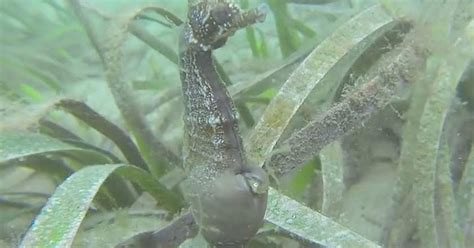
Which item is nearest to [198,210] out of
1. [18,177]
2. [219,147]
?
[219,147]

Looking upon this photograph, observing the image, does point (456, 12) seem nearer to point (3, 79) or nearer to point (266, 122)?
point (266, 122)

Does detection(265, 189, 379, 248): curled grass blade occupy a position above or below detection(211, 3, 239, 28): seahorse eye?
below

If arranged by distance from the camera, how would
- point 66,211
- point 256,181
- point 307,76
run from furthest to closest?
point 307,76 < point 66,211 < point 256,181

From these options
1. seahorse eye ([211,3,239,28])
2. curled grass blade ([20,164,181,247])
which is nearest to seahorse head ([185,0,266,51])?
seahorse eye ([211,3,239,28])

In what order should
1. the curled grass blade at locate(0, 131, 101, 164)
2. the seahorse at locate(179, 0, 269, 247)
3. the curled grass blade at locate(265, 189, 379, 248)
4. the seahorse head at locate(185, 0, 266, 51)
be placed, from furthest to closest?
the curled grass blade at locate(0, 131, 101, 164) → the curled grass blade at locate(265, 189, 379, 248) → the seahorse at locate(179, 0, 269, 247) → the seahorse head at locate(185, 0, 266, 51)

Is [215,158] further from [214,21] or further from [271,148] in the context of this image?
[271,148]

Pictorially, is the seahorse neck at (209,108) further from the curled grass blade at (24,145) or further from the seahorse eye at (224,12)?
the curled grass blade at (24,145)

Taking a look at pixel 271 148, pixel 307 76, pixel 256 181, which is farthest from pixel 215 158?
pixel 307 76

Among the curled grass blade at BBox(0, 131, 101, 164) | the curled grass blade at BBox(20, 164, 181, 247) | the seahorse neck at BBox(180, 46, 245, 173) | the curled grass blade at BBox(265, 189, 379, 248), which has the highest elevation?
the seahorse neck at BBox(180, 46, 245, 173)

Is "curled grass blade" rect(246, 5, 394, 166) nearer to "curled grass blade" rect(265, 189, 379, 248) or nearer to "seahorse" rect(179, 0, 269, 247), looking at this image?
"curled grass blade" rect(265, 189, 379, 248)
